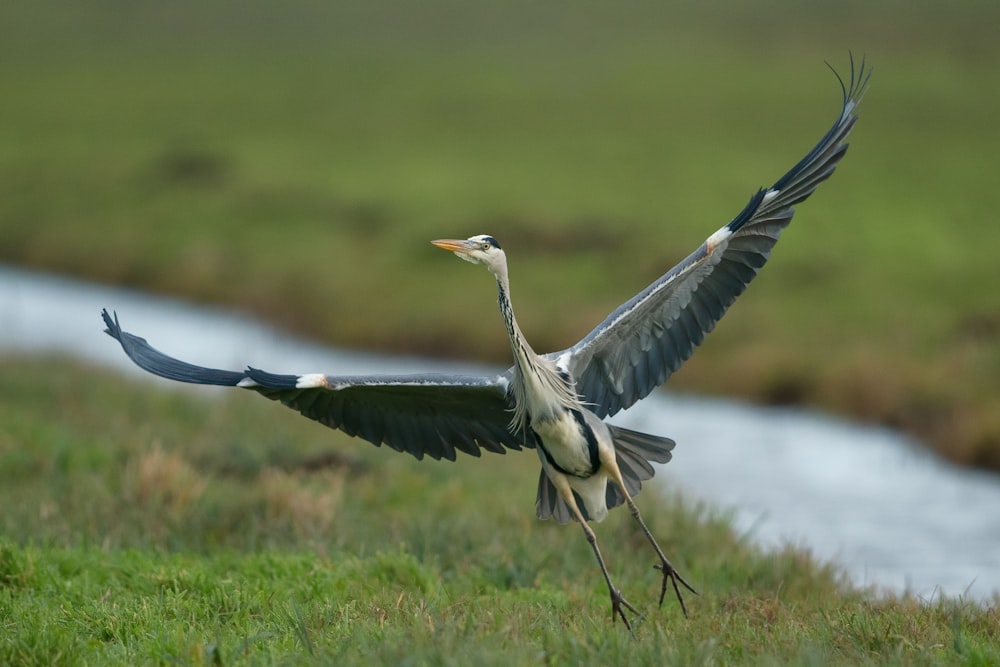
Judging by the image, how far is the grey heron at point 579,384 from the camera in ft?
23.5

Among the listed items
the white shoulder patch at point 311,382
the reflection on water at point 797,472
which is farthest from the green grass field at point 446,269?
the white shoulder patch at point 311,382

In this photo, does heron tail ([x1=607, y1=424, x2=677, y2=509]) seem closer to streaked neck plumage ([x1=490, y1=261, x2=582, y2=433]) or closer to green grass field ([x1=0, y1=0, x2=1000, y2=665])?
streaked neck plumage ([x1=490, y1=261, x2=582, y2=433])

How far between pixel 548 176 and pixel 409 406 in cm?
2051

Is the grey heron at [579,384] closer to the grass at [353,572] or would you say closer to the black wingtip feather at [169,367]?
the black wingtip feather at [169,367]

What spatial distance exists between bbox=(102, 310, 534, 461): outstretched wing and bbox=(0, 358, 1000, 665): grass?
74 cm

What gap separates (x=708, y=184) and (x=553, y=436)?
19.9 meters

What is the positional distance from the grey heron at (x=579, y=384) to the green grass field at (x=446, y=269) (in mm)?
728

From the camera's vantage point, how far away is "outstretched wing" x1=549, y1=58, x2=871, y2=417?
7.59 metres

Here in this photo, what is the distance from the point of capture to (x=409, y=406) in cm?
798

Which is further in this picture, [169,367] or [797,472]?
[797,472]

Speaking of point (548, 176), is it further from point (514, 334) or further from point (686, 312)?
point (514, 334)

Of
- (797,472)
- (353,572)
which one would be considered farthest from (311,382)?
(797,472)

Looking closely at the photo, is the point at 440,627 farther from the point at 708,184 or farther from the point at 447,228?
the point at 708,184

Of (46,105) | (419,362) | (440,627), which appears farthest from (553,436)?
(46,105)
